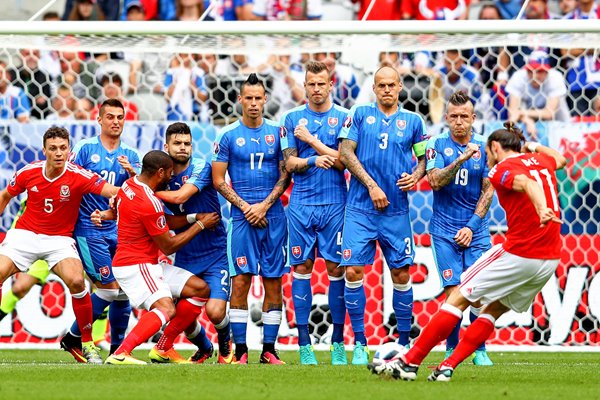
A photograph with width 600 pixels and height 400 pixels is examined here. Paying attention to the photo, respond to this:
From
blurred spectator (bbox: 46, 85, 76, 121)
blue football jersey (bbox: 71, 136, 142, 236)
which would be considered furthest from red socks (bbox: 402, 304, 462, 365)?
blurred spectator (bbox: 46, 85, 76, 121)

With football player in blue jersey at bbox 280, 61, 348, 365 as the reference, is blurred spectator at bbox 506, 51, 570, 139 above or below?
above

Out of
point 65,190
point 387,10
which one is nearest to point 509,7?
point 387,10

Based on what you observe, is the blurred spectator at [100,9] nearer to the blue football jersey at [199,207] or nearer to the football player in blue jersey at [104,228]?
the football player in blue jersey at [104,228]

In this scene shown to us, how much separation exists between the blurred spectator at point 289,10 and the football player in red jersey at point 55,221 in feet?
20.9

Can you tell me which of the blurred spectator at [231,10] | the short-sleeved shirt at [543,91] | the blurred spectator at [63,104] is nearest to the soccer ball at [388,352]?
the short-sleeved shirt at [543,91]

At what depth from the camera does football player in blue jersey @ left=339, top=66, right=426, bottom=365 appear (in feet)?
31.3

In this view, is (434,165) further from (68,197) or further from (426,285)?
(68,197)

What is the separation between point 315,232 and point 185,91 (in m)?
3.71

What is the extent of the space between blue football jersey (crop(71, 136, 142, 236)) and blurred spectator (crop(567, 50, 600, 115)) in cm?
478

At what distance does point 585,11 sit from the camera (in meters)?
15.1

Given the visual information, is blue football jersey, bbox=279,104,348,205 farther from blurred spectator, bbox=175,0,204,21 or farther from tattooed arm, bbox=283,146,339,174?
blurred spectator, bbox=175,0,204,21

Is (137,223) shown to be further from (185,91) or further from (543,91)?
(543,91)

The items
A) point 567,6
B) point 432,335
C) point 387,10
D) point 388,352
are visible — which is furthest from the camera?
point 567,6

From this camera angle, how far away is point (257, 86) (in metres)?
9.63
